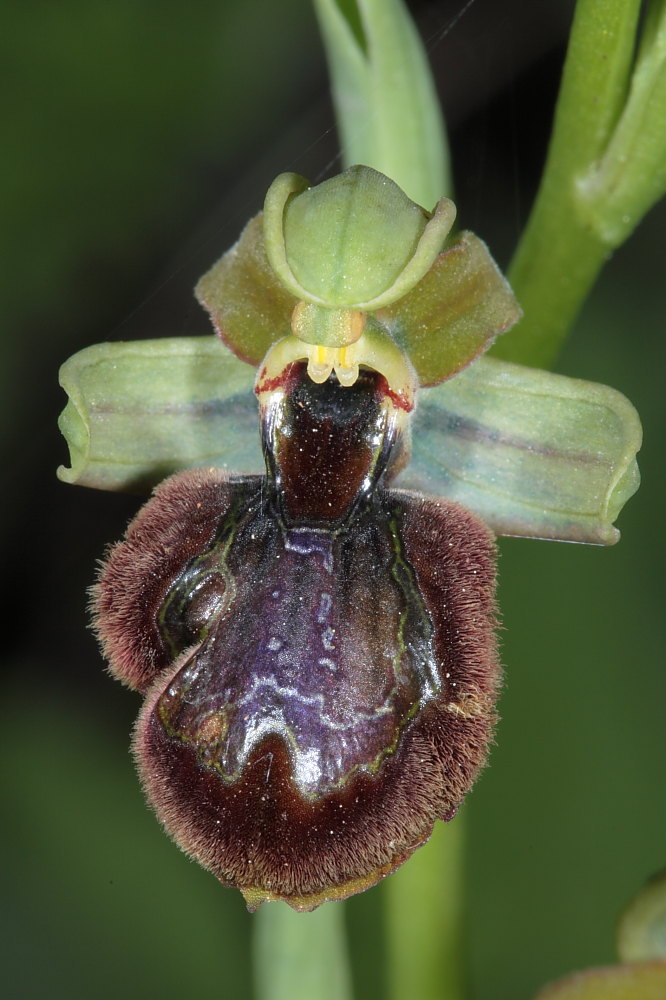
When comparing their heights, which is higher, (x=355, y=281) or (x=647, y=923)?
(x=355, y=281)

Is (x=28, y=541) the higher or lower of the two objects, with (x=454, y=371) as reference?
lower

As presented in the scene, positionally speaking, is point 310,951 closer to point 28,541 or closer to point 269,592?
point 269,592

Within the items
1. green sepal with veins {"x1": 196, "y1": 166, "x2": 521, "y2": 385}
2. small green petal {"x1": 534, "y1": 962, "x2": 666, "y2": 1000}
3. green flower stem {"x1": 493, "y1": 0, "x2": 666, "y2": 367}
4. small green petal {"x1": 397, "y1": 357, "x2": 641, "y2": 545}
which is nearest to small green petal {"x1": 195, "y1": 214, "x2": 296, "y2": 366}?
green sepal with veins {"x1": 196, "y1": 166, "x2": 521, "y2": 385}

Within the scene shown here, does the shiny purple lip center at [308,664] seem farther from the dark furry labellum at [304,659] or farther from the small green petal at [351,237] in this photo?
the small green petal at [351,237]

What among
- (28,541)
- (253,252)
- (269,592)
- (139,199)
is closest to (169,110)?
(139,199)

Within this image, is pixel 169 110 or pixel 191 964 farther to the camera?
pixel 169 110

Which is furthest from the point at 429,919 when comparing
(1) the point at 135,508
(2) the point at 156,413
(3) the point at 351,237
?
(1) the point at 135,508

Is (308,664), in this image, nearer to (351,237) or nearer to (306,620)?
(306,620)
